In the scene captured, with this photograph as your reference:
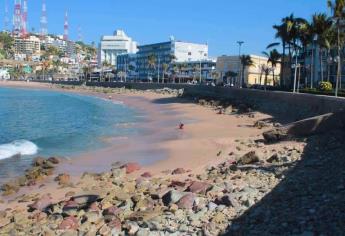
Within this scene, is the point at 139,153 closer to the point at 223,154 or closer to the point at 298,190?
the point at 223,154

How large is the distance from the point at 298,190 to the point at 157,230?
3.51 meters

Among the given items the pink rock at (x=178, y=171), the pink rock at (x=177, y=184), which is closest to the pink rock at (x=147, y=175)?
the pink rock at (x=178, y=171)

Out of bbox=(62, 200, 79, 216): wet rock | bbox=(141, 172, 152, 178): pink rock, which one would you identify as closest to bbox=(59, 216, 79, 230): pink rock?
bbox=(62, 200, 79, 216): wet rock

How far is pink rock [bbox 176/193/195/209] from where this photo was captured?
12071 mm

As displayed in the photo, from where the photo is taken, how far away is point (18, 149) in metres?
26.0

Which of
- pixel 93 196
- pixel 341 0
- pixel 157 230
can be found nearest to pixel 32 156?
pixel 93 196

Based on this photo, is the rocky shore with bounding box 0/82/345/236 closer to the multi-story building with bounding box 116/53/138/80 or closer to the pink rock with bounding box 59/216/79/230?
the pink rock with bounding box 59/216/79/230

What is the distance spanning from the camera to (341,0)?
42656mm

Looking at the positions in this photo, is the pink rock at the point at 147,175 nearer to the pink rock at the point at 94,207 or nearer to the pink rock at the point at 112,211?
the pink rock at the point at 94,207

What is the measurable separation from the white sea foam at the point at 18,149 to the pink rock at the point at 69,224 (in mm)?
12579

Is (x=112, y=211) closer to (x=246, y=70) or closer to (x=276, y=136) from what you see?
(x=276, y=136)

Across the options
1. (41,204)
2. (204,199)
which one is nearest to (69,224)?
(41,204)

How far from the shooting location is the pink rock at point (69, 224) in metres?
11.9

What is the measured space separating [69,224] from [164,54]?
171 meters
